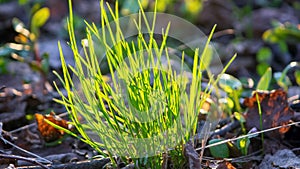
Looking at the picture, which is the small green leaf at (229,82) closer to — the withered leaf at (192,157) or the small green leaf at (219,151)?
the small green leaf at (219,151)

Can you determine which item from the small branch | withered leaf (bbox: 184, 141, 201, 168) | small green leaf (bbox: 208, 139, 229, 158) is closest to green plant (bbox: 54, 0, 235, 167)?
withered leaf (bbox: 184, 141, 201, 168)

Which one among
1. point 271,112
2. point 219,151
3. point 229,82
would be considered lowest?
point 219,151

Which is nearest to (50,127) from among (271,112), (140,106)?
(140,106)

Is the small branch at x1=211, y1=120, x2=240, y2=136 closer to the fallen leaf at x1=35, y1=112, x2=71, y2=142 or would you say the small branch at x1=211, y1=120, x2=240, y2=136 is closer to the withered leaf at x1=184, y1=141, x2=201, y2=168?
the withered leaf at x1=184, y1=141, x2=201, y2=168

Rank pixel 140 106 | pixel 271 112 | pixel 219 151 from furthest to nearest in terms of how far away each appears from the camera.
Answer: pixel 271 112 → pixel 219 151 → pixel 140 106

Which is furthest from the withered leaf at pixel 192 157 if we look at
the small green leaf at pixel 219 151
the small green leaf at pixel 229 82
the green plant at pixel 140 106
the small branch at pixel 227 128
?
the small green leaf at pixel 229 82

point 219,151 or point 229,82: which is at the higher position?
point 229,82

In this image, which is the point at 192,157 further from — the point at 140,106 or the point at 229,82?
the point at 229,82
